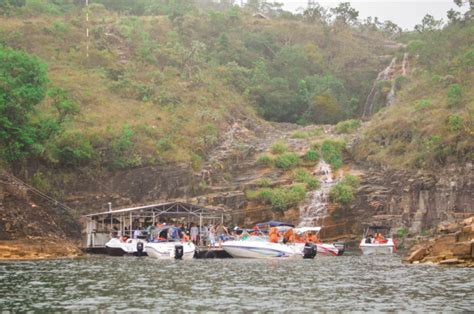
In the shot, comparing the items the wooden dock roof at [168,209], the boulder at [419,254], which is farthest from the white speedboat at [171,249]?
the boulder at [419,254]

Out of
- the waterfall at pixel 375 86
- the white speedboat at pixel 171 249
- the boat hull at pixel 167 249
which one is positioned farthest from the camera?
the waterfall at pixel 375 86

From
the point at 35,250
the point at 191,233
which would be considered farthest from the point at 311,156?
the point at 35,250

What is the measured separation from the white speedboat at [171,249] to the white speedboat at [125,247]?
2.36 meters

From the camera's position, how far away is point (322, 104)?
9388 centimetres

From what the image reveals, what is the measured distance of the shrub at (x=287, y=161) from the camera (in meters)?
75.5

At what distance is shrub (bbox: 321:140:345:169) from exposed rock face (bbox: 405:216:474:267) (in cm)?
2751

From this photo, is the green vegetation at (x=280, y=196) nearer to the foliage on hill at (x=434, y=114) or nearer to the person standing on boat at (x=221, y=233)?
the person standing on boat at (x=221, y=233)

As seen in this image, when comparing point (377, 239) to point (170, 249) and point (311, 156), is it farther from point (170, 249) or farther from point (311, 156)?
point (170, 249)

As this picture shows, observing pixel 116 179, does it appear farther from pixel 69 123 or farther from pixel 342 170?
pixel 342 170

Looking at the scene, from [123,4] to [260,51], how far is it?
24.1 meters

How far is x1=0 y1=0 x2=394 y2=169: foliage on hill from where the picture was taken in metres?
74.6

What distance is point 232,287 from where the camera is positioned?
1300 inches

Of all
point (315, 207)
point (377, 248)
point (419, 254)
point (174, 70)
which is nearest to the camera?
point (419, 254)

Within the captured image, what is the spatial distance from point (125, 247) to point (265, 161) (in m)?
22.6
